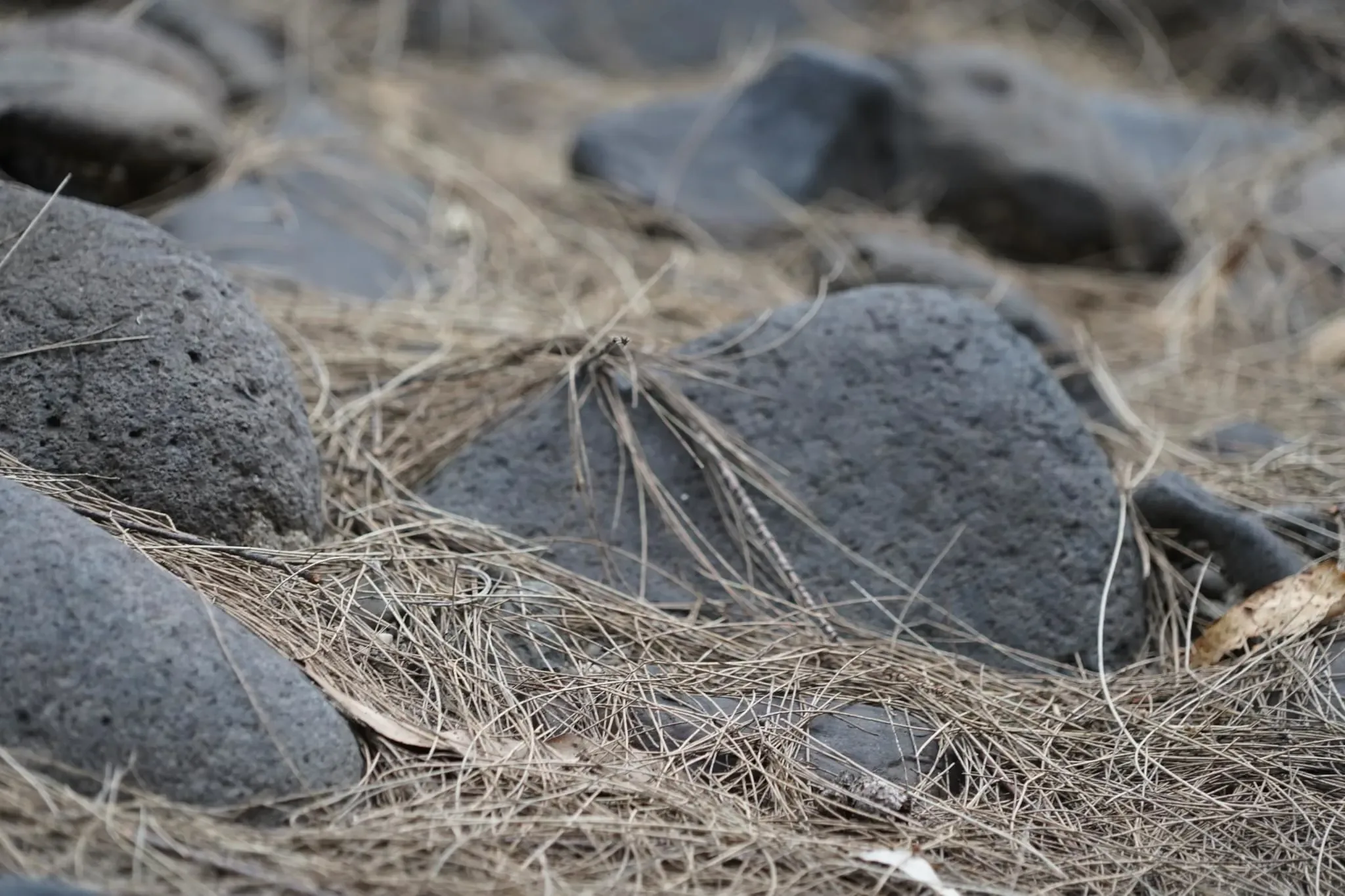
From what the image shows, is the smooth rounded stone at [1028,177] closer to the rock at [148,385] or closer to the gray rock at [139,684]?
the rock at [148,385]

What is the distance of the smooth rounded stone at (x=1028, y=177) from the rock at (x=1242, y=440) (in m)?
1.39

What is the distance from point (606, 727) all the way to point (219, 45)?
3.38 m

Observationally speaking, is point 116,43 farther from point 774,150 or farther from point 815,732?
point 815,732

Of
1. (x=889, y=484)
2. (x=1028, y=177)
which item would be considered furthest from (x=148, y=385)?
(x=1028, y=177)

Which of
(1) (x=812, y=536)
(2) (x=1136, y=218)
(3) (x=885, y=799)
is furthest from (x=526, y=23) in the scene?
(3) (x=885, y=799)

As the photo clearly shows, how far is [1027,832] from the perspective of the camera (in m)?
1.75

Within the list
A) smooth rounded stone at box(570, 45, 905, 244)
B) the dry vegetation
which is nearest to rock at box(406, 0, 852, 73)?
smooth rounded stone at box(570, 45, 905, 244)

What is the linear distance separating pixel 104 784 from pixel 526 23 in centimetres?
538

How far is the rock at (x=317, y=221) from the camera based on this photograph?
3.38 meters

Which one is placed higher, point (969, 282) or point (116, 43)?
point (116, 43)

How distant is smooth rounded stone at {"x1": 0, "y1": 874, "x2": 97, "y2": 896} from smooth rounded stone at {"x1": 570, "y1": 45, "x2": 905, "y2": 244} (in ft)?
10.8

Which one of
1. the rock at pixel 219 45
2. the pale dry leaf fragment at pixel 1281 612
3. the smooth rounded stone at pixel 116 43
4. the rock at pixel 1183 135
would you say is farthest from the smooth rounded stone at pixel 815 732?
the rock at pixel 1183 135

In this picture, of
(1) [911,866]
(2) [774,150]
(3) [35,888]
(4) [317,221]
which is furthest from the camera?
(2) [774,150]

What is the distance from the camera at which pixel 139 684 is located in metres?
1.53
